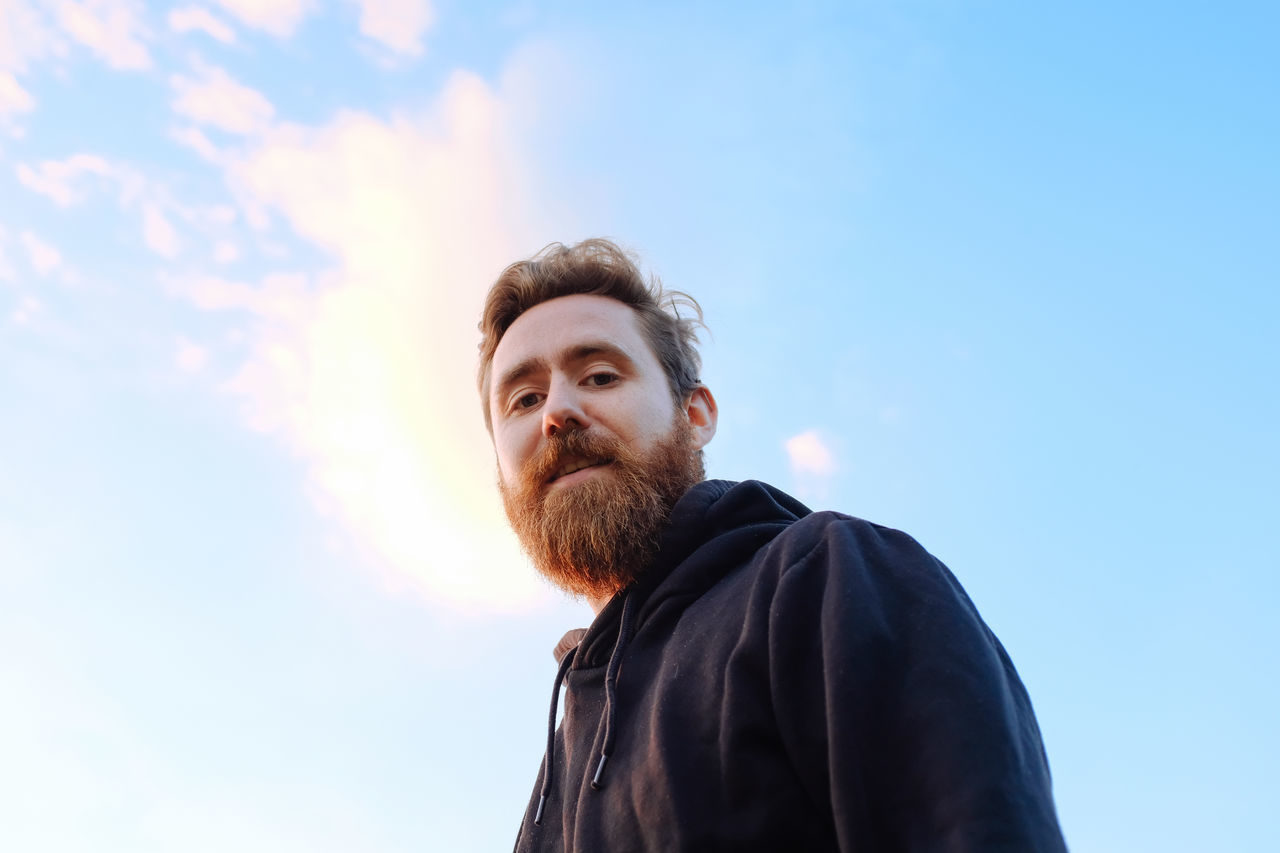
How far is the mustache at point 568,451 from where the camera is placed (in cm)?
329

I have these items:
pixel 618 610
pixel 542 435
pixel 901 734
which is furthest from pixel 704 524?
pixel 901 734

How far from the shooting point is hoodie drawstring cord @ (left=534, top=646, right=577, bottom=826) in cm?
287

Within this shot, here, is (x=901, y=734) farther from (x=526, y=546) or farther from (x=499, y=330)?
(x=499, y=330)

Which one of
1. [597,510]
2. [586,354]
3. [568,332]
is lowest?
[597,510]

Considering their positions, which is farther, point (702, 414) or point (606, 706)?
point (702, 414)

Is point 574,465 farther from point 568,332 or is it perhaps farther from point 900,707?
point 900,707

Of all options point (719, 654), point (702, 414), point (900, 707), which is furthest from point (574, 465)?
point (900, 707)

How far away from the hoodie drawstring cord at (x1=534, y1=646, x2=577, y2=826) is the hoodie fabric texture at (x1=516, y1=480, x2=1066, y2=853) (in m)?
0.04

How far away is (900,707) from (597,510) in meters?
1.49

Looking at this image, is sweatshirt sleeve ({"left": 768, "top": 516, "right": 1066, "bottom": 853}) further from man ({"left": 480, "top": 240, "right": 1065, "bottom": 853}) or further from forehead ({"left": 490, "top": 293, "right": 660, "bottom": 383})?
forehead ({"left": 490, "top": 293, "right": 660, "bottom": 383})

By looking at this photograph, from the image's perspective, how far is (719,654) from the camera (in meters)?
2.31

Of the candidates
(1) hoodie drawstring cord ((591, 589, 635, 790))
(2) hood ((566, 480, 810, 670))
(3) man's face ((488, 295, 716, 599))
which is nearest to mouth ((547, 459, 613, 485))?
(3) man's face ((488, 295, 716, 599))

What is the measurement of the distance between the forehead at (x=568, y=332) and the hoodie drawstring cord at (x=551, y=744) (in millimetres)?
1068

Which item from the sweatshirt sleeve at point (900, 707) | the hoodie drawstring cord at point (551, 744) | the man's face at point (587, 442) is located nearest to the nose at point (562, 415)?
the man's face at point (587, 442)
